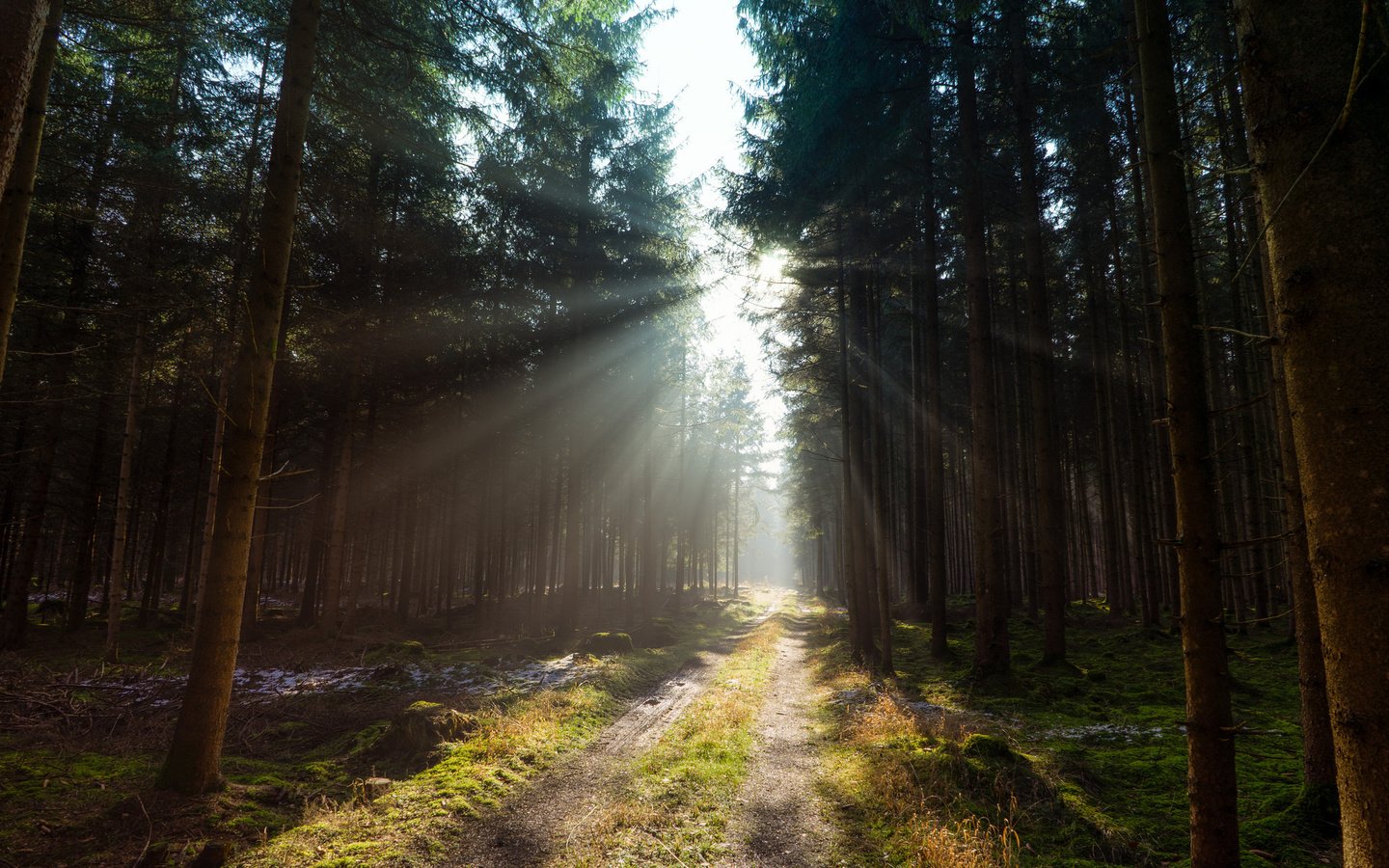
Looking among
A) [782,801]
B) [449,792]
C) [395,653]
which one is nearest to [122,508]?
[395,653]

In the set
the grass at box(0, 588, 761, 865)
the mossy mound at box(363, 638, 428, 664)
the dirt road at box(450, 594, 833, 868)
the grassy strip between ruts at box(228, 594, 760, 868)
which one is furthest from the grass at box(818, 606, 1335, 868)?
the mossy mound at box(363, 638, 428, 664)

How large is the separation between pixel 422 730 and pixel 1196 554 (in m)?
9.53

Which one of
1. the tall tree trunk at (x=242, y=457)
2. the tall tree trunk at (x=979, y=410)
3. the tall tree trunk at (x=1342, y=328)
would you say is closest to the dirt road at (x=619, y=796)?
the tall tree trunk at (x=242, y=457)

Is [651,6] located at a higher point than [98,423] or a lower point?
higher

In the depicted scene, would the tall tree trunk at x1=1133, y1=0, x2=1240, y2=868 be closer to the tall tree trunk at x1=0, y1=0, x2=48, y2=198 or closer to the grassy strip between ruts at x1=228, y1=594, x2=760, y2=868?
the grassy strip between ruts at x1=228, y1=594, x2=760, y2=868

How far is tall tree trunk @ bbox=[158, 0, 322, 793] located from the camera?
589 centimetres

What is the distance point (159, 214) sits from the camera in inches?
519

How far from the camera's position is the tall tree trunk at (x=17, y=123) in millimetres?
3084

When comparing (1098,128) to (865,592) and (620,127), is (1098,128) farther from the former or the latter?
(620,127)

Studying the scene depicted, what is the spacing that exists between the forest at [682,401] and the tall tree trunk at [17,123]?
1.7 inches

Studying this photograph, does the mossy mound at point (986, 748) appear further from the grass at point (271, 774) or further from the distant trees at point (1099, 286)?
the grass at point (271, 774)

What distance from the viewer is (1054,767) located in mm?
6832

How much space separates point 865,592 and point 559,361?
12693mm

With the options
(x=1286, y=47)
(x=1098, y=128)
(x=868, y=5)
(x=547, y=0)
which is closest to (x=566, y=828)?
(x=1286, y=47)
